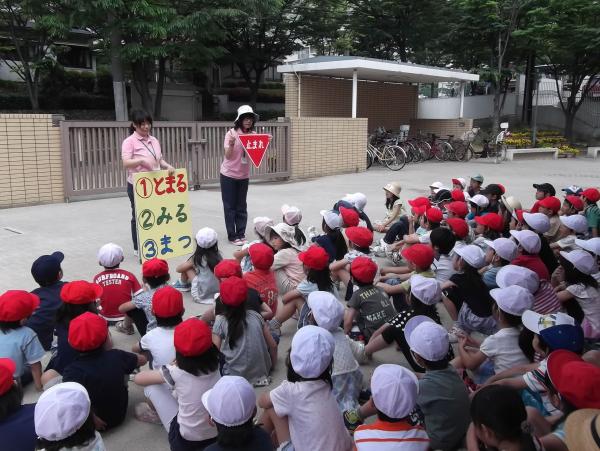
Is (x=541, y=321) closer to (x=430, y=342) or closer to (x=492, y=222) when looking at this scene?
(x=430, y=342)

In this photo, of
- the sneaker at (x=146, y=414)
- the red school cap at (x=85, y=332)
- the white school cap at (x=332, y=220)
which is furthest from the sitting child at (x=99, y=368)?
the white school cap at (x=332, y=220)

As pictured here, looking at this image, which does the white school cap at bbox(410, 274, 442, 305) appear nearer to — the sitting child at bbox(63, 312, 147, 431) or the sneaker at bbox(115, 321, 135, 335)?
the sitting child at bbox(63, 312, 147, 431)

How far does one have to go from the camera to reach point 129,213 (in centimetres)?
843

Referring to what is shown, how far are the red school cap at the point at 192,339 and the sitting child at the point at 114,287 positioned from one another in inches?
64.6

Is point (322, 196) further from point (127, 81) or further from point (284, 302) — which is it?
point (127, 81)

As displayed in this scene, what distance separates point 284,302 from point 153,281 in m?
0.94

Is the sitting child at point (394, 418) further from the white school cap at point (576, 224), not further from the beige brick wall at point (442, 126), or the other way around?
the beige brick wall at point (442, 126)

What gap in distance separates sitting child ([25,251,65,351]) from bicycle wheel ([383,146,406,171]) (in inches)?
485

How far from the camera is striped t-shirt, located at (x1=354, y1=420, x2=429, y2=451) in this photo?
215 centimetres

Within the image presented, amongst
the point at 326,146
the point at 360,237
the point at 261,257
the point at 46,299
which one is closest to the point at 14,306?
the point at 46,299

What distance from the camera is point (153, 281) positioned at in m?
3.88

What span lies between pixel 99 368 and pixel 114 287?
1.41 m

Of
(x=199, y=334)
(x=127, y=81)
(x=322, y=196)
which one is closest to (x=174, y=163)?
(x=322, y=196)

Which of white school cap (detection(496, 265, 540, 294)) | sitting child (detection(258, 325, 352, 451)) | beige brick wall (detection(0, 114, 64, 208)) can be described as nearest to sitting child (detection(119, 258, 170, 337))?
sitting child (detection(258, 325, 352, 451))
